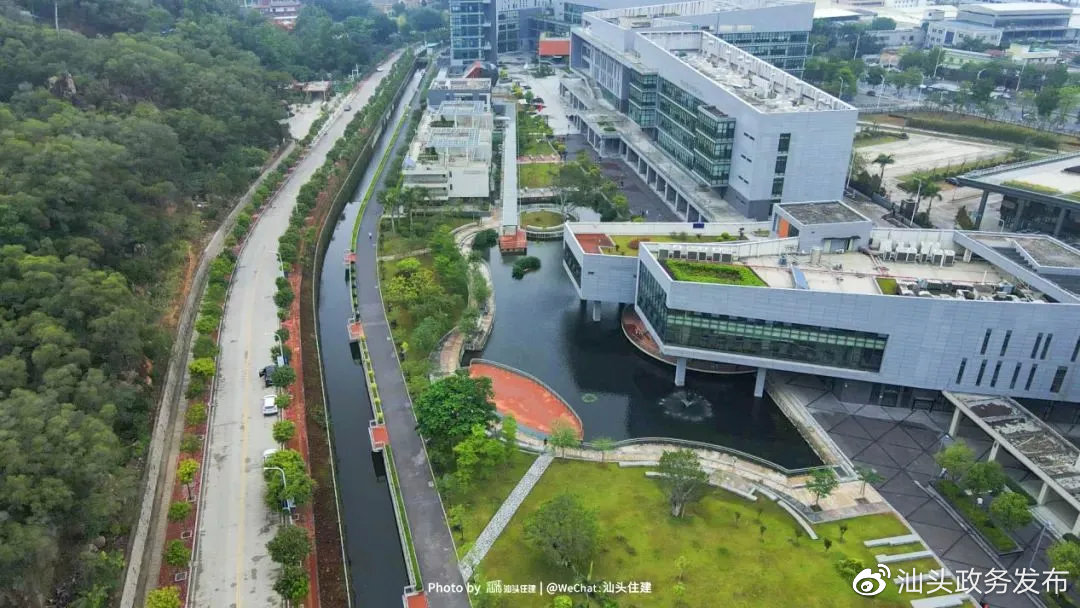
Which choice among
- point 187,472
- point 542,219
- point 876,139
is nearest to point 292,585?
point 187,472

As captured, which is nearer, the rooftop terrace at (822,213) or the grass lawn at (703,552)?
the grass lawn at (703,552)

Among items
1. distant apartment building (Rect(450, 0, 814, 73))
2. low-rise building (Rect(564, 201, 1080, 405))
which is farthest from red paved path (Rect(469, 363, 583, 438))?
distant apartment building (Rect(450, 0, 814, 73))

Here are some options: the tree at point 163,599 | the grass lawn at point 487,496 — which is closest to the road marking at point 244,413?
the tree at point 163,599

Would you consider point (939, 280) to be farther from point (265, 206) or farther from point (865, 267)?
point (265, 206)

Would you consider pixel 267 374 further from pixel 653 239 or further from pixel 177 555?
pixel 653 239

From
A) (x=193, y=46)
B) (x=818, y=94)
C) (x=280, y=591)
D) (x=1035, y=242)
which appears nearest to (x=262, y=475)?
(x=280, y=591)

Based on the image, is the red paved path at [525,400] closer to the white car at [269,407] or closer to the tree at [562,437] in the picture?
the tree at [562,437]

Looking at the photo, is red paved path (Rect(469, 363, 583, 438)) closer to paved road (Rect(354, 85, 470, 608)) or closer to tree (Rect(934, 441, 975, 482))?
paved road (Rect(354, 85, 470, 608))
